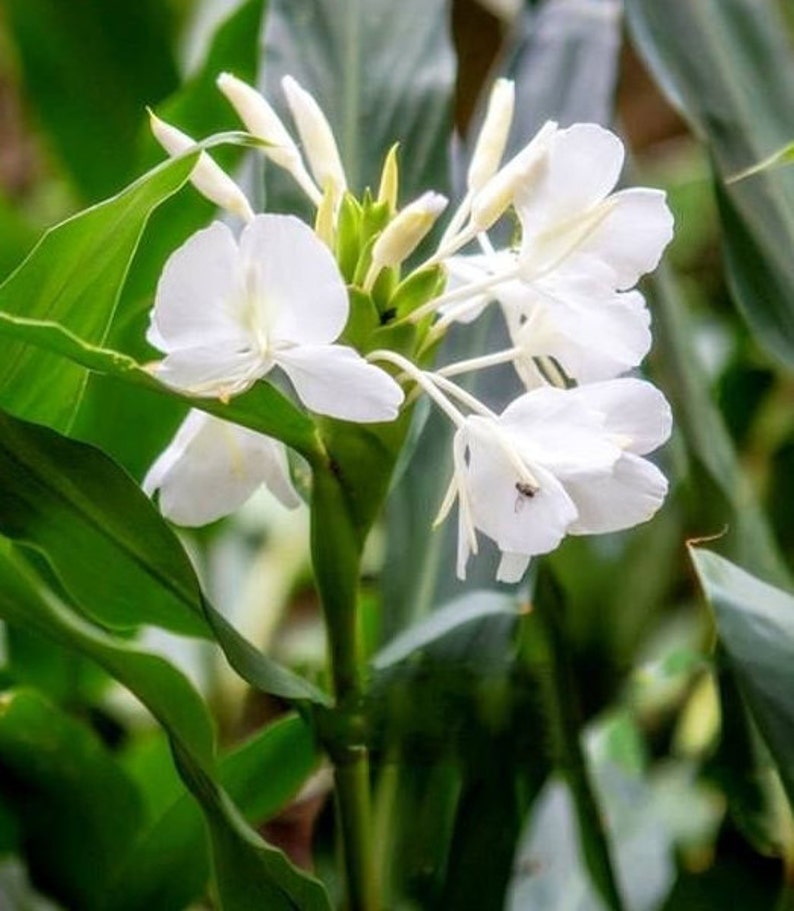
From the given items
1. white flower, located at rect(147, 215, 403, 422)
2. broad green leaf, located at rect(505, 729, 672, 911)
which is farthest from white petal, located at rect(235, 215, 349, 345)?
broad green leaf, located at rect(505, 729, 672, 911)

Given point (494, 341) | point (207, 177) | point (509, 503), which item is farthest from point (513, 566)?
point (494, 341)

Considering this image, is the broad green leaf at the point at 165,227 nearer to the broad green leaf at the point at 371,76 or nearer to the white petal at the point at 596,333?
the broad green leaf at the point at 371,76

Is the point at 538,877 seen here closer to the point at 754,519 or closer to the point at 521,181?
the point at 754,519

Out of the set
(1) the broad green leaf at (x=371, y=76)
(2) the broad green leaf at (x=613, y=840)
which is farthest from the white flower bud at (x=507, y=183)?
(2) the broad green leaf at (x=613, y=840)

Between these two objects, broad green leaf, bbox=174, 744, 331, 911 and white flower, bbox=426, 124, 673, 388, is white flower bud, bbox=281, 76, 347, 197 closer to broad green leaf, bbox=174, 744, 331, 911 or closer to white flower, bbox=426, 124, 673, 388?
white flower, bbox=426, 124, 673, 388

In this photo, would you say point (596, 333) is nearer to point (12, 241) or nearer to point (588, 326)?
point (588, 326)
